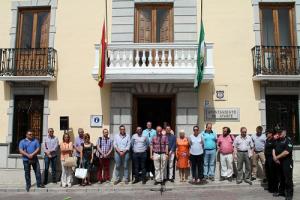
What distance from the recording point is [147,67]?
11117mm

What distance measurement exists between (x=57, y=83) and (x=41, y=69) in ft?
2.24

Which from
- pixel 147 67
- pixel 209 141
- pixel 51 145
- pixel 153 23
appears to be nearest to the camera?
pixel 209 141

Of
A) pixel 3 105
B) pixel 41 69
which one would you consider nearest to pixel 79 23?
pixel 41 69

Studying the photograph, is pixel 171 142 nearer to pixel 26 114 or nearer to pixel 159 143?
pixel 159 143

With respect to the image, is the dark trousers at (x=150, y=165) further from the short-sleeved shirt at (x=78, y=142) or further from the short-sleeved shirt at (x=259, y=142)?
the short-sleeved shirt at (x=259, y=142)

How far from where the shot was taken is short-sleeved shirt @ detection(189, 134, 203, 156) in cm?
1017

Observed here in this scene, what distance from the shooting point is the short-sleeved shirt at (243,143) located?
10.1 m

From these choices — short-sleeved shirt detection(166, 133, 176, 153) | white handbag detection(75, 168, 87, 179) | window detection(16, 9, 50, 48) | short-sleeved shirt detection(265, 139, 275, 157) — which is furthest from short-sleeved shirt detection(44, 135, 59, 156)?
short-sleeved shirt detection(265, 139, 275, 157)

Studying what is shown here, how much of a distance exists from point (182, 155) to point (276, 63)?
4348mm

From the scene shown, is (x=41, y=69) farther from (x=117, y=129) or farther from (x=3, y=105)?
(x=117, y=129)

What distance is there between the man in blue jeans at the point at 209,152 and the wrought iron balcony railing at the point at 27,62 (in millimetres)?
5368

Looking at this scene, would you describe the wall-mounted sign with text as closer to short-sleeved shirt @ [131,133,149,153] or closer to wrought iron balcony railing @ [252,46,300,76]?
wrought iron balcony railing @ [252,46,300,76]

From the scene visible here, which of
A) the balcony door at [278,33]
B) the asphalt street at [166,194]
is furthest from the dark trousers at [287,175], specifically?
the balcony door at [278,33]

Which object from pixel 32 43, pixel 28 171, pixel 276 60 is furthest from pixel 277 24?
pixel 28 171
